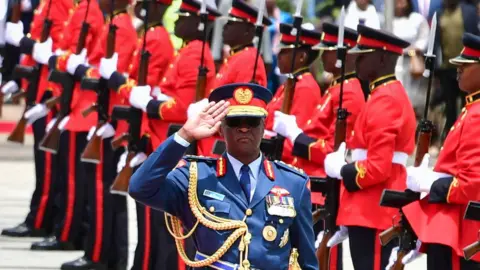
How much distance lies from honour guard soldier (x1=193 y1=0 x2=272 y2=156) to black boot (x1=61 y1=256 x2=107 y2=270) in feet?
4.80

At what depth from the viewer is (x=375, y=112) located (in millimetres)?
7844

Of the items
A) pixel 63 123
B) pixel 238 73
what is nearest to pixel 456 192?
pixel 238 73

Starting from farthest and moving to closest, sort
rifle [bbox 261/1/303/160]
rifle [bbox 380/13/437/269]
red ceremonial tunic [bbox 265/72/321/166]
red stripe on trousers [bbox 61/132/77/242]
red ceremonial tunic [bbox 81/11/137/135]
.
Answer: red stripe on trousers [bbox 61/132/77/242] < red ceremonial tunic [bbox 81/11/137/135] < red ceremonial tunic [bbox 265/72/321/166] < rifle [bbox 261/1/303/160] < rifle [bbox 380/13/437/269]

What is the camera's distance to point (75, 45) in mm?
11000

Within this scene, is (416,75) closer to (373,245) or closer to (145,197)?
(373,245)

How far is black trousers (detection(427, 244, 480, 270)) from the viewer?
737cm

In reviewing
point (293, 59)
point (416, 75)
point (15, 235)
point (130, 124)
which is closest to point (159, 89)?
point (130, 124)

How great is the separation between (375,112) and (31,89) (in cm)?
430

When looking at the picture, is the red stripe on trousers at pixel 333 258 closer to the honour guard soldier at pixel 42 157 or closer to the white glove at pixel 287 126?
the white glove at pixel 287 126

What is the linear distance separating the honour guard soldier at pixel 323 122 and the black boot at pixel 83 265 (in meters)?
1.94

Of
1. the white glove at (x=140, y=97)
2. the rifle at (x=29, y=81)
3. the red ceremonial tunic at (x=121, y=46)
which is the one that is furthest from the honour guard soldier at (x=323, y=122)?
the rifle at (x=29, y=81)

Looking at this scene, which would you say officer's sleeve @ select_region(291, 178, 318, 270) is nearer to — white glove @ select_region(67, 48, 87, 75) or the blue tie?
the blue tie

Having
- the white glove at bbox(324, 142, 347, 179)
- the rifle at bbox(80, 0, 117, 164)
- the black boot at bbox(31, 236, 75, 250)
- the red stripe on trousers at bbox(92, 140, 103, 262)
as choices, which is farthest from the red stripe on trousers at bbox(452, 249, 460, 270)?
the black boot at bbox(31, 236, 75, 250)

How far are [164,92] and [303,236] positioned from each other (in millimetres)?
3588
